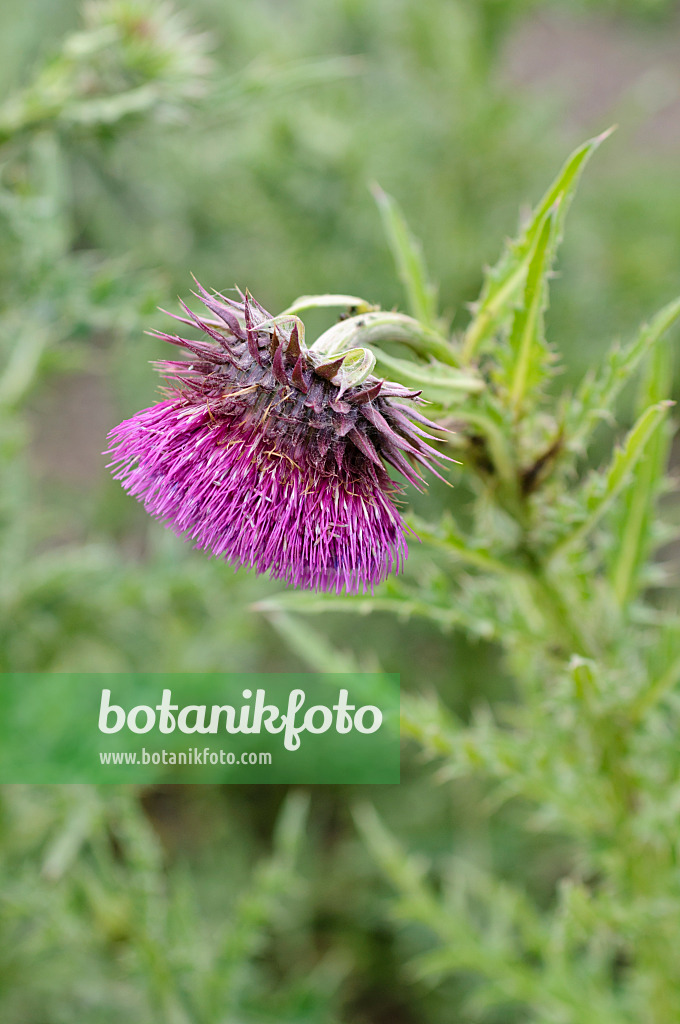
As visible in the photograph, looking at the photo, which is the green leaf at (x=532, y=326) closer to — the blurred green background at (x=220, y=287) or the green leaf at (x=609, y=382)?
the green leaf at (x=609, y=382)

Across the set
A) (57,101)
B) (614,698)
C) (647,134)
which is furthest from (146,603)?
(647,134)

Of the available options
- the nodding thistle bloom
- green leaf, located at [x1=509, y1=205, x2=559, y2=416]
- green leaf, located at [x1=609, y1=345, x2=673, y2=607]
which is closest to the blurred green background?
green leaf, located at [x1=609, y1=345, x2=673, y2=607]

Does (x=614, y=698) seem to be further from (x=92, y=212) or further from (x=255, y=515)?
(x=92, y=212)

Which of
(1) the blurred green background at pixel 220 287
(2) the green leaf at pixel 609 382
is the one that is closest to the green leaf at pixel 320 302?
(2) the green leaf at pixel 609 382

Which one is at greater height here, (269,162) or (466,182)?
(466,182)

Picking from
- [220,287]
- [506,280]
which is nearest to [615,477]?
[506,280]

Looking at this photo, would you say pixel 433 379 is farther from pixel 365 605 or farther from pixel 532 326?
pixel 365 605

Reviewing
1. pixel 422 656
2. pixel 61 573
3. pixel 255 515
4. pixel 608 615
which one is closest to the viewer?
pixel 255 515
